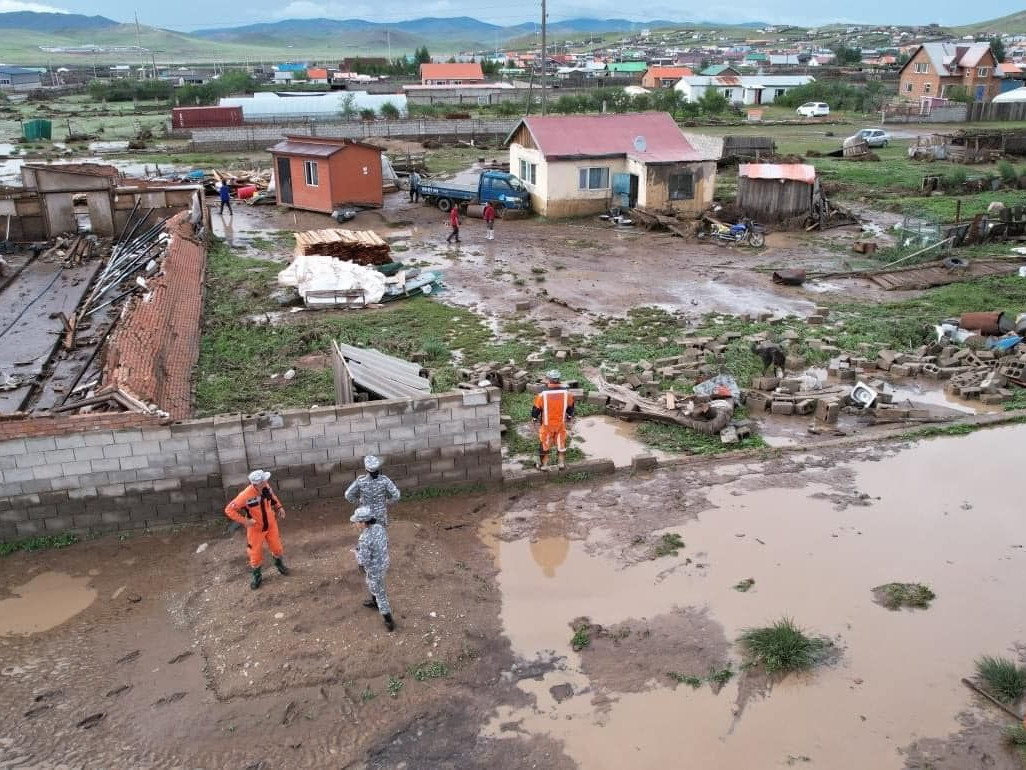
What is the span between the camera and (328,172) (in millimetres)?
27859

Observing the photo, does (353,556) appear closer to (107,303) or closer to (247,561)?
(247,561)

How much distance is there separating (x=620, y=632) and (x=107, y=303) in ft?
41.2

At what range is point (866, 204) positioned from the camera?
99.1 ft

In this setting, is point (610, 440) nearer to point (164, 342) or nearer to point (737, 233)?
point (164, 342)

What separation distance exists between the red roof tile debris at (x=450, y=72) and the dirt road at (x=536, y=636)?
8490 cm

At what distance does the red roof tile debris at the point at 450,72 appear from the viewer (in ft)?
290

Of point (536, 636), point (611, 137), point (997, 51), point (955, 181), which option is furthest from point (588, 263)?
point (997, 51)

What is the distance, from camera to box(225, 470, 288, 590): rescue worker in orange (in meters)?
8.09

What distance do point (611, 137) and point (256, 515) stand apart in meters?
22.6

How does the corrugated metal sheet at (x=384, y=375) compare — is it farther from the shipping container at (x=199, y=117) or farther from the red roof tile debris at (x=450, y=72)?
the red roof tile debris at (x=450, y=72)

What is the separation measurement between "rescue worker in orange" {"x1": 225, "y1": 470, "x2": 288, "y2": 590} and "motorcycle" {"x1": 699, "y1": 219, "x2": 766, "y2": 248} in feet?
63.2

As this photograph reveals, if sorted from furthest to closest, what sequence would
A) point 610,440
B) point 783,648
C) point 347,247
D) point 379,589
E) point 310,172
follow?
point 310,172 → point 347,247 → point 610,440 → point 379,589 → point 783,648

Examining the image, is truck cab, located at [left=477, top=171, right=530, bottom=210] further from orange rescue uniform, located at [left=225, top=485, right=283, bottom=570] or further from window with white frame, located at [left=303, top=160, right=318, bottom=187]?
orange rescue uniform, located at [left=225, top=485, right=283, bottom=570]

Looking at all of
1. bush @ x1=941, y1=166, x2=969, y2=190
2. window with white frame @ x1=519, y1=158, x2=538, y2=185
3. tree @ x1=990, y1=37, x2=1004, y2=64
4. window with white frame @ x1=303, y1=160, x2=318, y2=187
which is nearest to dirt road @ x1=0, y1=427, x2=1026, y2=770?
window with white frame @ x1=519, y1=158, x2=538, y2=185
